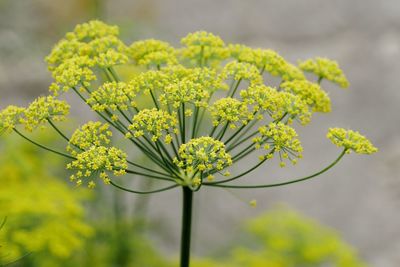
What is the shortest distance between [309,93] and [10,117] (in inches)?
52.2

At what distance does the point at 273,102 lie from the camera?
2.90 meters

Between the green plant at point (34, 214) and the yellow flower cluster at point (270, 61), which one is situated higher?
the yellow flower cluster at point (270, 61)

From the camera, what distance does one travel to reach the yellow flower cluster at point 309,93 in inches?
126

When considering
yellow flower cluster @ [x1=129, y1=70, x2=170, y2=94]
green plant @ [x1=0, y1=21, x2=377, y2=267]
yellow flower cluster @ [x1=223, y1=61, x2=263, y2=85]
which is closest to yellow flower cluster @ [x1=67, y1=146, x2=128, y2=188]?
green plant @ [x1=0, y1=21, x2=377, y2=267]

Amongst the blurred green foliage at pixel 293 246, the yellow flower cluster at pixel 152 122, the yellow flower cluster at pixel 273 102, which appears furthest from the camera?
the blurred green foliage at pixel 293 246

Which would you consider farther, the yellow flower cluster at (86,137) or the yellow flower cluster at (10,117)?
the yellow flower cluster at (10,117)

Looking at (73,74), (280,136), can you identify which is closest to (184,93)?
(280,136)

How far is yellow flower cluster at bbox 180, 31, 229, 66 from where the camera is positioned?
345 cm

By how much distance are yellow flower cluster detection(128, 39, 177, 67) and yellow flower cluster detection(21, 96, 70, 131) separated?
47 cm

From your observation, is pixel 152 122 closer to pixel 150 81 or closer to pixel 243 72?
pixel 150 81

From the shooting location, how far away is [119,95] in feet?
9.57

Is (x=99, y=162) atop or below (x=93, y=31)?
below

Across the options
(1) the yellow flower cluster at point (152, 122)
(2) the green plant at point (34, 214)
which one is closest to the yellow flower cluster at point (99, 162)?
(1) the yellow flower cluster at point (152, 122)

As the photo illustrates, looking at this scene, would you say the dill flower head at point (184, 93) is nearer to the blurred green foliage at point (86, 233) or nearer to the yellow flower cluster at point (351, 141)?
the yellow flower cluster at point (351, 141)
